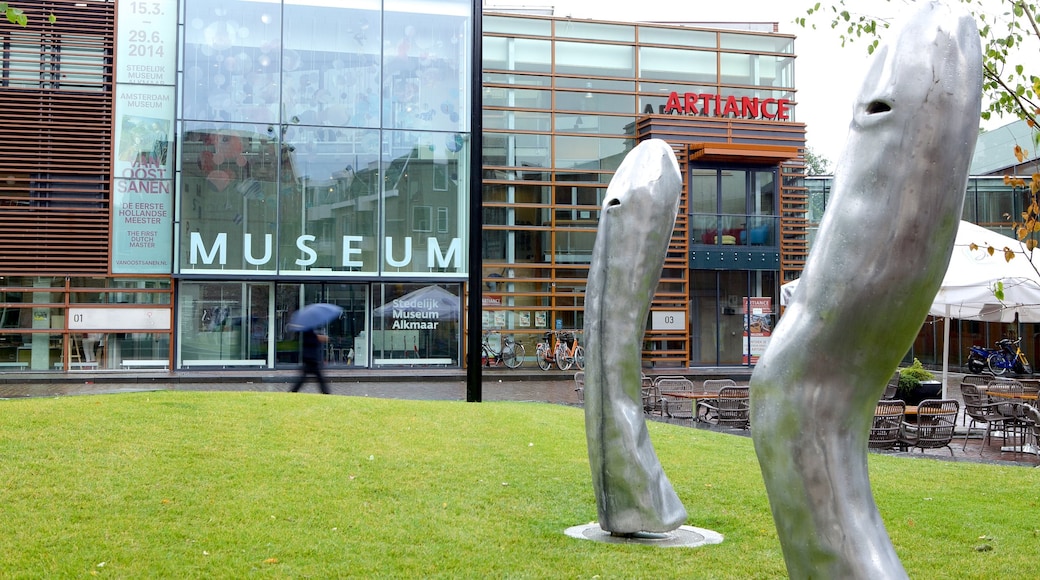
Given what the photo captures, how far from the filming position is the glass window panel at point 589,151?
3027 cm

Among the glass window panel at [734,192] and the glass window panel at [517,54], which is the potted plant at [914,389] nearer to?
the glass window panel at [734,192]

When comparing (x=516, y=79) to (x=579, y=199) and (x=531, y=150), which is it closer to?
(x=531, y=150)

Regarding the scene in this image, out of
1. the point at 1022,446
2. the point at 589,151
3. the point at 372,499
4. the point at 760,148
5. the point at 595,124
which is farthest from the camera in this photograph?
the point at 595,124

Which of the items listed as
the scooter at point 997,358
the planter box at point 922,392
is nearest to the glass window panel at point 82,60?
the planter box at point 922,392

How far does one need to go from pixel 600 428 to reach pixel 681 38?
2712cm

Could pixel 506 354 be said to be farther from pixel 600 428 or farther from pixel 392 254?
pixel 600 428

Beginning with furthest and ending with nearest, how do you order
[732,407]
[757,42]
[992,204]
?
[992,204] → [757,42] → [732,407]

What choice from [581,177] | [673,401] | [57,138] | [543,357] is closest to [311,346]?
[673,401]

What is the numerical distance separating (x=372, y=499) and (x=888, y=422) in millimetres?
6757

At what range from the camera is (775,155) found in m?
30.2

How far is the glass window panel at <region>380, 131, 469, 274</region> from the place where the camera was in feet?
87.5

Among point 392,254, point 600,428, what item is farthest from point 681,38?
point 600,428

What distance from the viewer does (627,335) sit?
635 cm

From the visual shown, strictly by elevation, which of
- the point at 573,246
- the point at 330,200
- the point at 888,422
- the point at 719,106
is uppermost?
the point at 719,106
